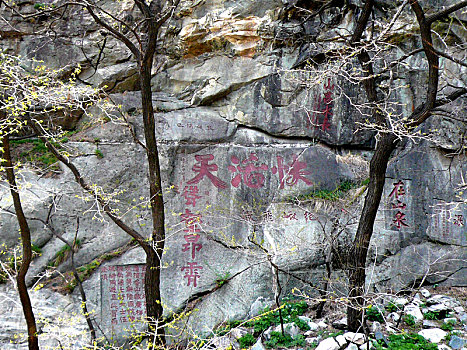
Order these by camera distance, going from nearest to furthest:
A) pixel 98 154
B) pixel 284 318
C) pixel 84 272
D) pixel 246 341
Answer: pixel 246 341 < pixel 284 318 < pixel 84 272 < pixel 98 154

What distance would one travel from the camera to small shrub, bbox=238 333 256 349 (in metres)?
5.19

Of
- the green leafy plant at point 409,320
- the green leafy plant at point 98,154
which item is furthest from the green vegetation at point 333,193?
the green leafy plant at point 98,154

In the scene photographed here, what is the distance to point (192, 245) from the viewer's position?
6.08m

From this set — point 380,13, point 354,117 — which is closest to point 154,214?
point 354,117

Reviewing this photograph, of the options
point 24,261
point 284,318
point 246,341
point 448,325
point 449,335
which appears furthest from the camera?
point 284,318

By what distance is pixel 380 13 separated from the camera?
22.4 feet

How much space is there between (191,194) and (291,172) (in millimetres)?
1731

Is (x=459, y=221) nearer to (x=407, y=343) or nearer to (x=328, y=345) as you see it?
(x=407, y=343)

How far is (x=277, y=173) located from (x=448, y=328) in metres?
3.26

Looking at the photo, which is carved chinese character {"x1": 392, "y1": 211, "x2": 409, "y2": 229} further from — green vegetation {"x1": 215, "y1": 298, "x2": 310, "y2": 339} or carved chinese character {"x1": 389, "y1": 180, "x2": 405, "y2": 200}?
green vegetation {"x1": 215, "y1": 298, "x2": 310, "y2": 339}

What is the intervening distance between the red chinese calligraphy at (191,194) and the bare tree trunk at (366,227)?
262cm

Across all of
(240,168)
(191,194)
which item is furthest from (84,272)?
(240,168)

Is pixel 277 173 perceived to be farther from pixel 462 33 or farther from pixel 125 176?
pixel 462 33

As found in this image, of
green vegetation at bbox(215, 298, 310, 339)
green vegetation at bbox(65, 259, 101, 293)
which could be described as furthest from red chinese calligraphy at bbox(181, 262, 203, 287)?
green vegetation at bbox(65, 259, 101, 293)
